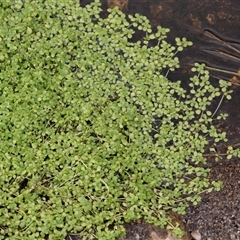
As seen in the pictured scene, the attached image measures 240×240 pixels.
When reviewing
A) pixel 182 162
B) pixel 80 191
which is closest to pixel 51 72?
pixel 80 191

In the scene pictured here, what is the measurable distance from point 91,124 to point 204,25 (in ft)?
4.46

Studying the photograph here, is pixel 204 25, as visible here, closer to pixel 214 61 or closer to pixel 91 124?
pixel 214 61

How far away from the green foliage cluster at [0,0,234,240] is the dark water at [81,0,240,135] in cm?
14

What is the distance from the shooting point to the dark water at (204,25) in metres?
4.20

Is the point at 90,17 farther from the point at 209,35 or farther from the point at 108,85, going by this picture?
the point at 209,35

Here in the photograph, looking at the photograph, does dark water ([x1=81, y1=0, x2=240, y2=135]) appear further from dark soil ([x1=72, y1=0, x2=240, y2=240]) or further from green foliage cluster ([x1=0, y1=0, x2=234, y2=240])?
green foliage cluster ([x1=0, y1=0, x2=234, y2=240])

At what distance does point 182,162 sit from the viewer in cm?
384

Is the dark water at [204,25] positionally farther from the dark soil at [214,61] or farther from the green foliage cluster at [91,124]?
the green foliage cluster at [91,124]

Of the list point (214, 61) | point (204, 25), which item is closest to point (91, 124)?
point (214, 61)

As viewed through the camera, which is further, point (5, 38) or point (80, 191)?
point (5, 38)

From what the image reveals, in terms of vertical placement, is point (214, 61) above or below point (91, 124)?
above

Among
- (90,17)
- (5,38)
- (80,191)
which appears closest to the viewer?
(80,191)

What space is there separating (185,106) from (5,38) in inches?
58.9

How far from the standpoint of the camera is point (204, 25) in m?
4.27
